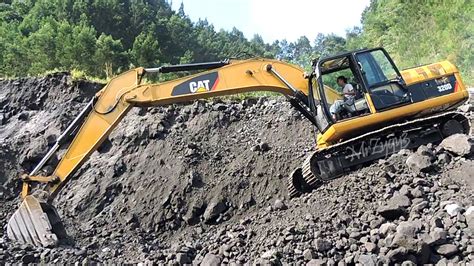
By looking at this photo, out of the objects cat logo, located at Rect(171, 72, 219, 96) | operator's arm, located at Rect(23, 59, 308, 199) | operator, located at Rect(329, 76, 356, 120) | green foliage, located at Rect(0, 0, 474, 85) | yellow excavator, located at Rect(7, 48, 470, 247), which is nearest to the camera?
operator's arm, located at Rect(23, 59, 308, 199)

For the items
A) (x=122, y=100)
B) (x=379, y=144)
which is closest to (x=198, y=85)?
(x=122, y=100)

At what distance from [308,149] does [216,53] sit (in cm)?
6553

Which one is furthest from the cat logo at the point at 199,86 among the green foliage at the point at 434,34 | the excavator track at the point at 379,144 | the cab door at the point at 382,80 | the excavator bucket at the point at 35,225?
the green foliage at the point at 434,34

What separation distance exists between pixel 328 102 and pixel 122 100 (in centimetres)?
306

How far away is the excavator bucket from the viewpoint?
734 cm

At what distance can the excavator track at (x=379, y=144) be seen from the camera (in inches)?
324

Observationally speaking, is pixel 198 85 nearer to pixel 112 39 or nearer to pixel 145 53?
pixel 145 53

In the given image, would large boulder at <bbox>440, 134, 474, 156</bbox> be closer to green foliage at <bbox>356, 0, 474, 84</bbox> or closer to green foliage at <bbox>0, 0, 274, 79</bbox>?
green foliage at <bbox>0, 0, 274, 79</bbox>

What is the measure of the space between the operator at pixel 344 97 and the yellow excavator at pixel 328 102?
22mm

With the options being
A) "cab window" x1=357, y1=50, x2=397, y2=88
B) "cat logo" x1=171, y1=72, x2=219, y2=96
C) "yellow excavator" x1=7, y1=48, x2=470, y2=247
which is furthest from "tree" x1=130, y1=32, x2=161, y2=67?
"cab window" x1=357, y1=50, x2=397, y2=88

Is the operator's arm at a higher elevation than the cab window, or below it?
higher

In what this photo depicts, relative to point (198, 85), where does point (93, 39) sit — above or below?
above

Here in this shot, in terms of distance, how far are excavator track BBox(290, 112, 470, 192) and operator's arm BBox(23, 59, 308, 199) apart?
1134 mm

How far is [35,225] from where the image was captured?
7.45m
